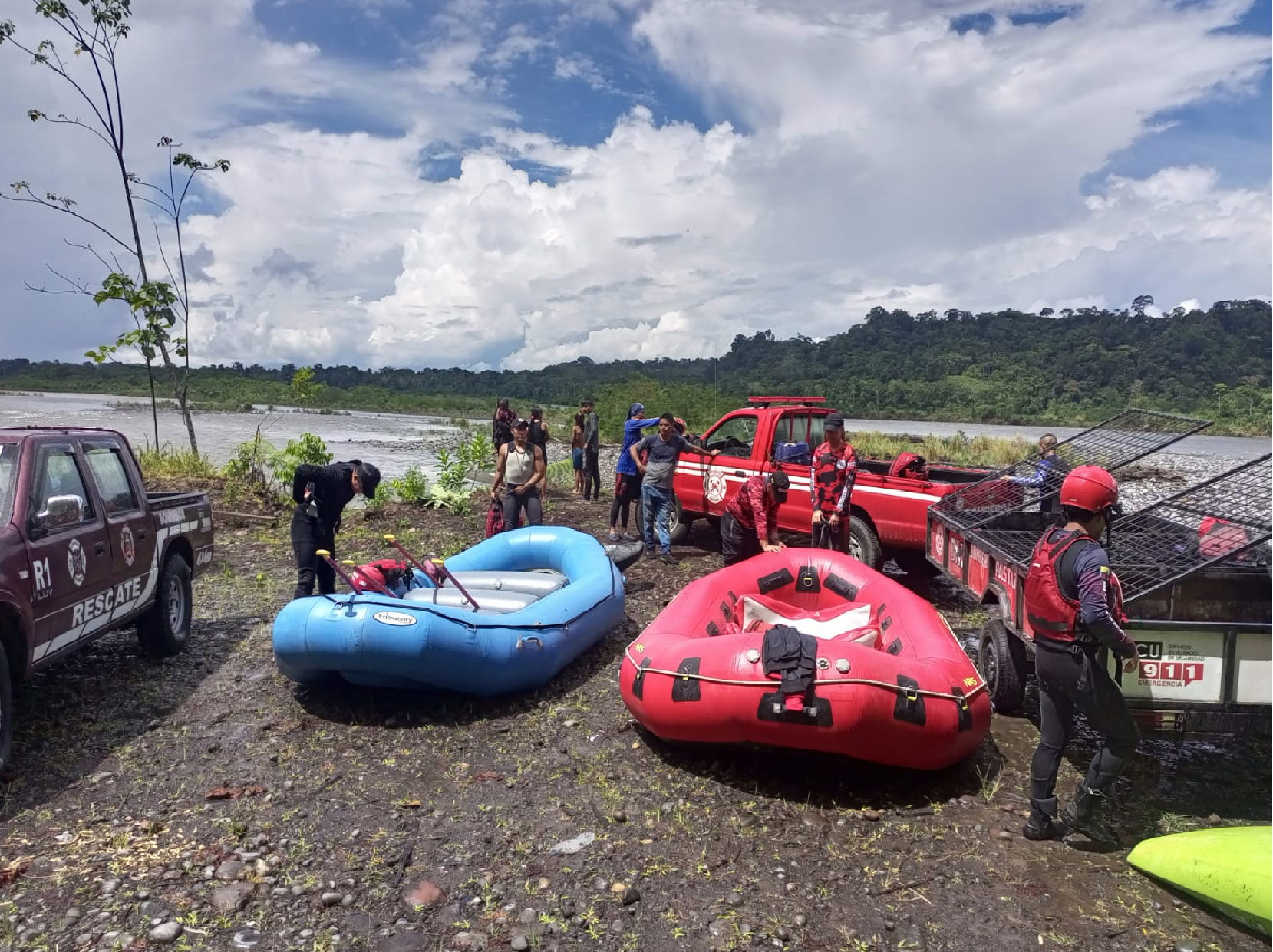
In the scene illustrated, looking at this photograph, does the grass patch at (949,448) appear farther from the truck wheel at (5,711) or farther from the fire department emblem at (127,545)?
the truck wheel at (5,711)

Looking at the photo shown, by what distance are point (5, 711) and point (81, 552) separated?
1.13 m

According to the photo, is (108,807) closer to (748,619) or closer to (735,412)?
(748,619)

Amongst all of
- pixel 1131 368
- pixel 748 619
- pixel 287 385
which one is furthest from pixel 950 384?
pixel 748 619

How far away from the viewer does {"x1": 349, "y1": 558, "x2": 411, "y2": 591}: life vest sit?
231 inches

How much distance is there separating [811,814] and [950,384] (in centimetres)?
6979

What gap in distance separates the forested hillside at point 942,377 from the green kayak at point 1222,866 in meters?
19.8

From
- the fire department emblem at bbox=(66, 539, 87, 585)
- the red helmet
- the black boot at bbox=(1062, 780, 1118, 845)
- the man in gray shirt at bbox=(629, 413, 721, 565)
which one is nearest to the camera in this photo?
the red helmet

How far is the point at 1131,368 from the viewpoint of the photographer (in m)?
61.2

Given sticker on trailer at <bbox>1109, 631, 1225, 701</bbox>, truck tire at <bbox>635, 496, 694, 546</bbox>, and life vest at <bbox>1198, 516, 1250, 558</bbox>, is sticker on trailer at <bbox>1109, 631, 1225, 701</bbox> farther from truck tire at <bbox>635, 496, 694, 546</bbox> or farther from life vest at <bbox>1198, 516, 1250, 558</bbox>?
truck tire at <bbox>635, 496, 694, 546</bbox>

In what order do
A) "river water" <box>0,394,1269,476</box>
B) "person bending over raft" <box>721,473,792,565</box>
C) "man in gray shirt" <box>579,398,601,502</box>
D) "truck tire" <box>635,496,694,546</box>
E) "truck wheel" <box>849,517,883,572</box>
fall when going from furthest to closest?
"river water" <box>0,394,1269,476</box> < "man in gray shirt" <box>579,398,601,502</box> < "truck tire" <box>635,496,694,546</box> < "truck wheel" <box>849,517,883,572</box> < "person bending over raft" <box>721,473,792,565</box>

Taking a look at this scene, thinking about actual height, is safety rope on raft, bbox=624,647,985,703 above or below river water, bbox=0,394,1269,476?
above

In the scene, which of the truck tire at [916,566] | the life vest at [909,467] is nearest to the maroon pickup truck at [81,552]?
the life vest at [909,467]

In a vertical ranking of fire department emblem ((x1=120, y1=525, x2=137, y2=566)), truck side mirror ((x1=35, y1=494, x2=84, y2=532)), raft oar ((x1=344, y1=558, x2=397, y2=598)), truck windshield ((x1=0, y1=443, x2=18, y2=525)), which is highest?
truck windshield ((x1=0, y1=443, x2=18, y2=525))

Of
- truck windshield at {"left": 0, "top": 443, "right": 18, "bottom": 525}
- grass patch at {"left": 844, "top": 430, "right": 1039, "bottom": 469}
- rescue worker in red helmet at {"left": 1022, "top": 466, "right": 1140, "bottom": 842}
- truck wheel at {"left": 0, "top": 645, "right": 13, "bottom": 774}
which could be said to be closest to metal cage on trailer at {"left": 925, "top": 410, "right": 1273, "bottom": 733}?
rescue worker in red helmet at {"left": 1022, "top": 466, "right": 1140, "bottom": 842}
